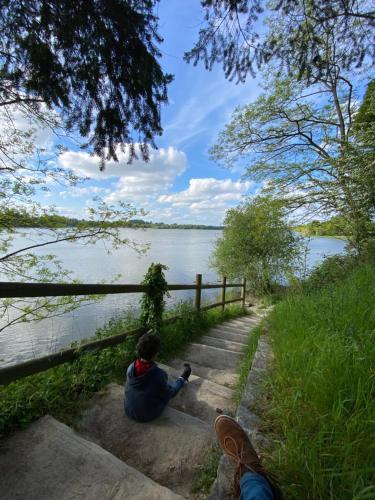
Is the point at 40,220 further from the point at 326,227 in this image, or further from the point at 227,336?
the point at 326,227

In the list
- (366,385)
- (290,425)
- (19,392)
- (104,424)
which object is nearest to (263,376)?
(290,425)

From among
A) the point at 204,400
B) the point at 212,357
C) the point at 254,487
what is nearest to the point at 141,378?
the point at 204,400

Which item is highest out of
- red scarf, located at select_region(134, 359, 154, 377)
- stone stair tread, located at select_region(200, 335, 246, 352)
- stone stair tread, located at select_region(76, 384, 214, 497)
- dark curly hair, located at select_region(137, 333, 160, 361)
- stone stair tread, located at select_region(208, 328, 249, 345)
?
dark curly hair, located at select_region(137, 333, 160, 361)

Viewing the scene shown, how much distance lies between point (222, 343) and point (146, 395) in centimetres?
255

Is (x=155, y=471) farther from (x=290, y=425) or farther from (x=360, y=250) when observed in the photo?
(x=360, y=250)

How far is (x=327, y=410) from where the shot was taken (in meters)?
1.33

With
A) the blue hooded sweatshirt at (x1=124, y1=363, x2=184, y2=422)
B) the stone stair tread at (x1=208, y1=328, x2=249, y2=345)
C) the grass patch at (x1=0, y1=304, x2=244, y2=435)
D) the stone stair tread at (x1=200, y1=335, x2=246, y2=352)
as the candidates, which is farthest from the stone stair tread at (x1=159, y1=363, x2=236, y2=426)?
the stone stair tread at (x1=208, y1=328, x2=249, y2=345)

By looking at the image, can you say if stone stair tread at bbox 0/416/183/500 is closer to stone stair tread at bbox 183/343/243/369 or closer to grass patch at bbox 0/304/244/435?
grass patch at bbox 0/304/244/435

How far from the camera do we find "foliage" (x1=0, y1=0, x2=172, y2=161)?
184 centimetres

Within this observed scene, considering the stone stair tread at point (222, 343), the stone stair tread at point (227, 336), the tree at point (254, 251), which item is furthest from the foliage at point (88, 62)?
the tree at point (254, 251)

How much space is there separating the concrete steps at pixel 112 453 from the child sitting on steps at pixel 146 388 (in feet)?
0.26

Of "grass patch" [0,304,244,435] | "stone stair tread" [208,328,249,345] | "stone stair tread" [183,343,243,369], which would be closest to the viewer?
"grass patch" [0,304,244,435]

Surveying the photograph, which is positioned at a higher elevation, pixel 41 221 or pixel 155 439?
pixel 41 221

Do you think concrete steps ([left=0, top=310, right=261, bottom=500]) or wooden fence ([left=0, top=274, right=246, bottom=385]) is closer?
concrete steps ([left=0, top=310, right=261, bottom=500])
